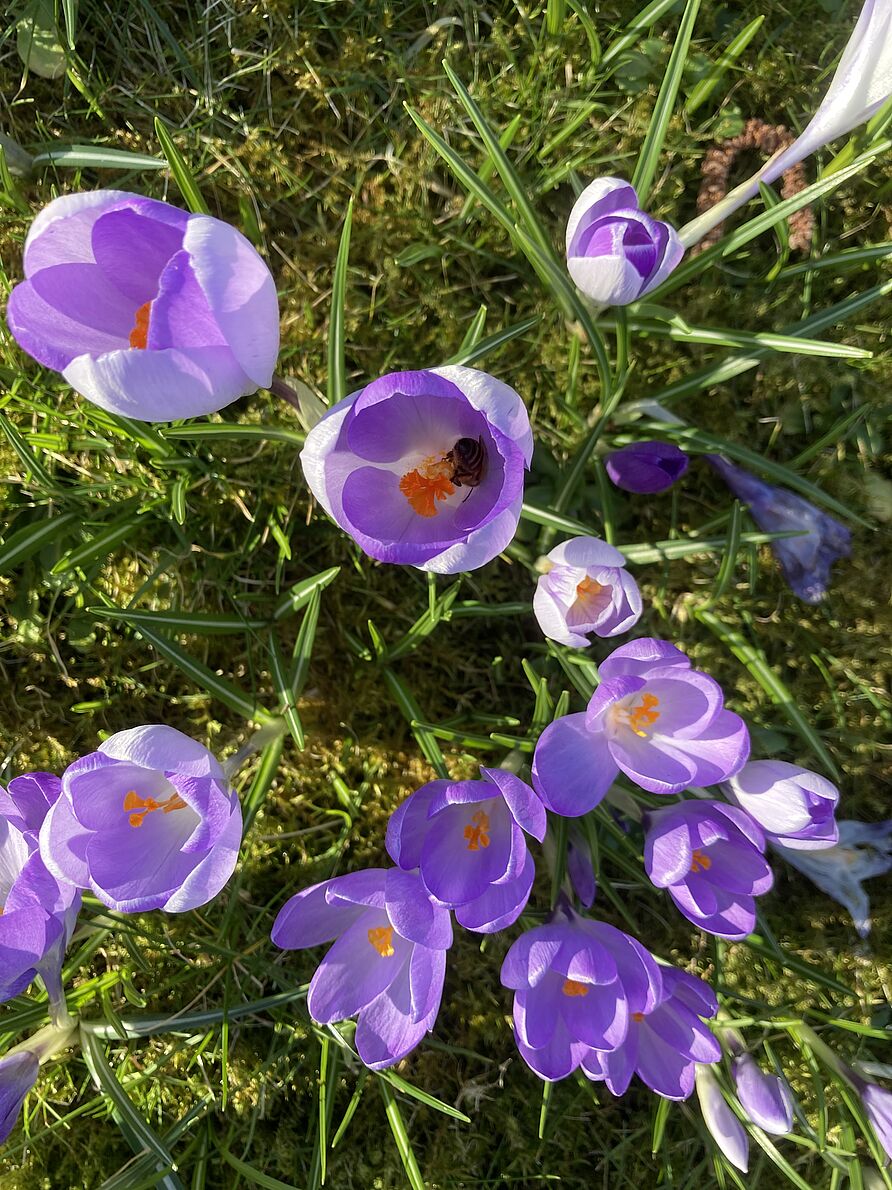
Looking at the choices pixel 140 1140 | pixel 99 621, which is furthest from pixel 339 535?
pixel 140 1140

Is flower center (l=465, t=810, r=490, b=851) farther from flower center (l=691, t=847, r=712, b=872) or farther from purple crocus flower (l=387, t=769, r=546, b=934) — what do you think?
flower center (l=691, t=847, r=712, b=872)

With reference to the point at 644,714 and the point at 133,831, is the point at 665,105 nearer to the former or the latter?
the point at 644,714

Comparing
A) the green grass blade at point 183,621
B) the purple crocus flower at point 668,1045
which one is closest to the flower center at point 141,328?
the green grass blade at point 183,621

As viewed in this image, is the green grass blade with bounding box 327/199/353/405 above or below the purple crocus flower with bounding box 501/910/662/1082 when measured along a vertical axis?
above

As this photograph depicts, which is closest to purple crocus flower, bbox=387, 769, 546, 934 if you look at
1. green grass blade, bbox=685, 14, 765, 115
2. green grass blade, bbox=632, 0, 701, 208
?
green grass blade, bbox=632, 0, 701, 208

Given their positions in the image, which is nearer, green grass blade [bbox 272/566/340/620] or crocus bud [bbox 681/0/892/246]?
crocus bud [bbox 681/0/892/246]

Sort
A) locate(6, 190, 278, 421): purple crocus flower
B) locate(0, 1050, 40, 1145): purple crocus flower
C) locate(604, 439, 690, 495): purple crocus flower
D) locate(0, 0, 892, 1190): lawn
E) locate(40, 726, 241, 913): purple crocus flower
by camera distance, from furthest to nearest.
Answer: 1. locate(0, 0, 892, 1190): lawn
2. locate(604, 439, 690, 495): purple crocus flower
3. locate(0, 1050, 40, 1145): purple crocus flower
4. locate(40, 726, 241, 913): purple crocus flower
5. locate(6, 190, 278, 421): purple crocus flower

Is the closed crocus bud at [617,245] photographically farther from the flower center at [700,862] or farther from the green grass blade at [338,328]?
the flower center at [700,862]
